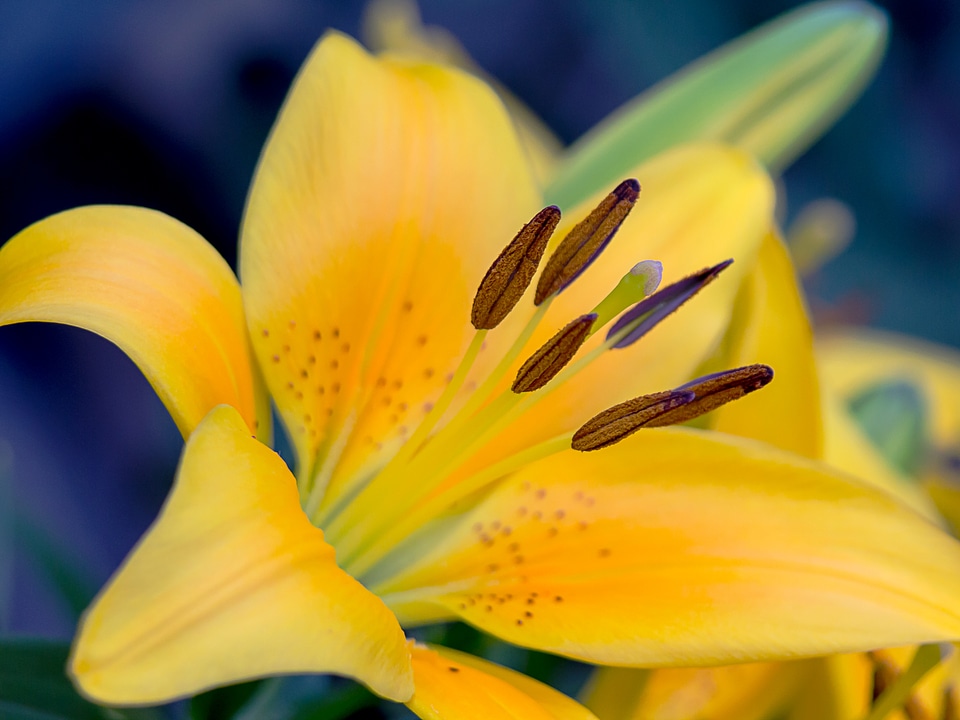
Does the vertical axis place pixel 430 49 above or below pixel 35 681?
above

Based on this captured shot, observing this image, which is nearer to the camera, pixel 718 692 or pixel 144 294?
pixel 144 294

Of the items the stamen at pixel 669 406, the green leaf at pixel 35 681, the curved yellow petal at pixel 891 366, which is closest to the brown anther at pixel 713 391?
the stamen at pixel 669 406

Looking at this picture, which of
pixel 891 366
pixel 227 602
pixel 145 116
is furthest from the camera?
pixel 145 116

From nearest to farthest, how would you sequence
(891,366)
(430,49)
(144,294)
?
(144,294), (430,49), (891,366)

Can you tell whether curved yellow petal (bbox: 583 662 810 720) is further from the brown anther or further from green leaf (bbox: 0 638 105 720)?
green leaf (bbox: 0 638 105 720)

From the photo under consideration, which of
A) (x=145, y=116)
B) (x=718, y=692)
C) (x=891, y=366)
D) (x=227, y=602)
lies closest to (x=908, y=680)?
(x=718, y=692)

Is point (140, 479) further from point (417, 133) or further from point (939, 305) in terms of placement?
point (939, 305)

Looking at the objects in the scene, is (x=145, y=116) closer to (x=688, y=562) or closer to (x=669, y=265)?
(x=669, y=265)
